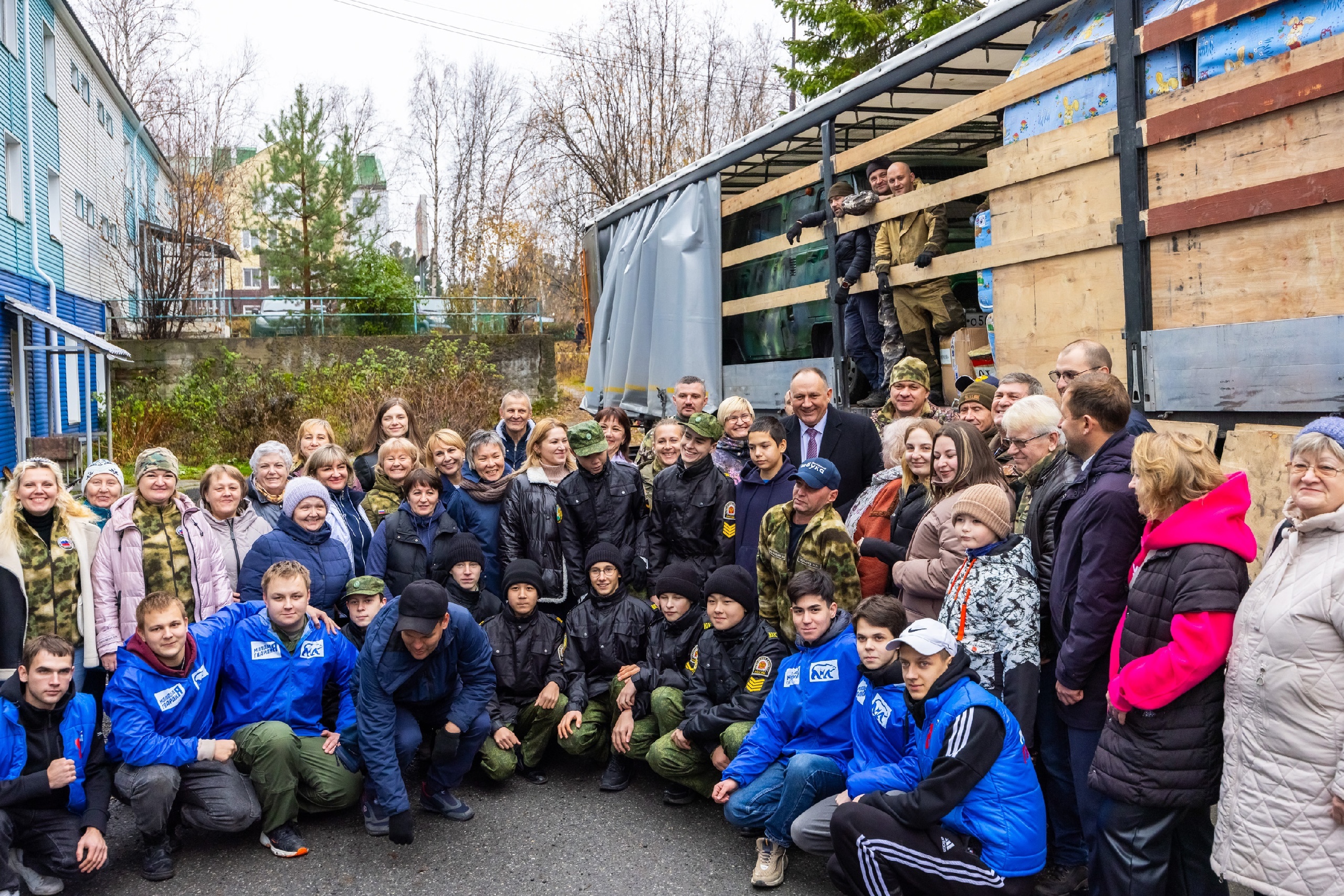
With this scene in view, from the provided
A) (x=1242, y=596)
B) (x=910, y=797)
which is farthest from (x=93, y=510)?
(x=1242, y=596)

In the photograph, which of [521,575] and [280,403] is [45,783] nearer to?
[521,575]

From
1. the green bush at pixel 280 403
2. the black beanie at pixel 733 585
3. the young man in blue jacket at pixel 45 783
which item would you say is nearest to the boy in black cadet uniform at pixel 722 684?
the black beanie at pixel 733 585

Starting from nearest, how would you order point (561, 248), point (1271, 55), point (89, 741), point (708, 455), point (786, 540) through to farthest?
point (1271, 55) < point (89, 741) < point (786, 540) < point (708, 455) < point (561, 248)

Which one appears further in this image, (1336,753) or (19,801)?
(19,801)

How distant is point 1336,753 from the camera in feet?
8.35

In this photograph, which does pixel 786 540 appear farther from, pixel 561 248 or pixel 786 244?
pixel 561 248

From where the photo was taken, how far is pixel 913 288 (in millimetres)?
6281

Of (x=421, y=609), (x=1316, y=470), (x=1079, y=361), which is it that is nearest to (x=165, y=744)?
(x=421, y=609)

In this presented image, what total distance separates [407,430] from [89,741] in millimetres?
2656

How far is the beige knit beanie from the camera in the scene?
3.61 meters

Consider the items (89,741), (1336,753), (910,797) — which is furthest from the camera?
(89,741)

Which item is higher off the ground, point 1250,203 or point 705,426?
point 1250,203

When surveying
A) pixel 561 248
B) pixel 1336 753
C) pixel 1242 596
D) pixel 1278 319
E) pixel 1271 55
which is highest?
pixel 561 248

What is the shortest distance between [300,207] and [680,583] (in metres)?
21.4
